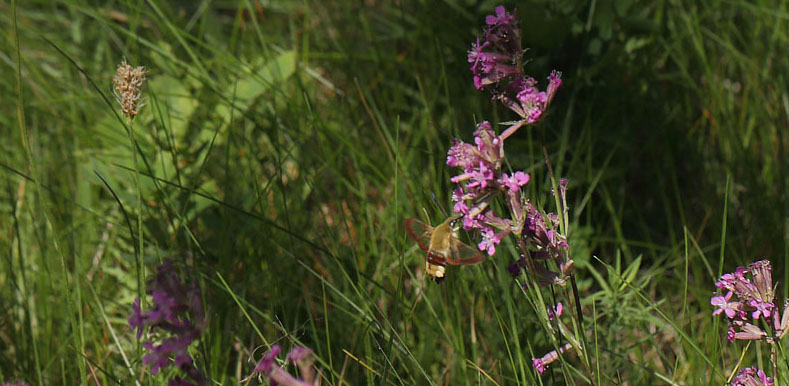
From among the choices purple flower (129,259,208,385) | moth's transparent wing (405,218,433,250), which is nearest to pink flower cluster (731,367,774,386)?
moth's transparent wing (405,218,433,250)

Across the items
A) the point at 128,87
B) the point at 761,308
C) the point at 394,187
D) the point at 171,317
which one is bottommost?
the point at 761,308

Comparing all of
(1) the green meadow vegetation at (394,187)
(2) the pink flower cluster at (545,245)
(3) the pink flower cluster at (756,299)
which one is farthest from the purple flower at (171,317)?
(3) the pink flower cluster at (756,299)

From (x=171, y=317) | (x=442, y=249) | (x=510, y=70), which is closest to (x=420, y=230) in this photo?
(x=442, y=249)

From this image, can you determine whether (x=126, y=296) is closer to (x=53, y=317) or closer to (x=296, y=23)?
(x=53, y=317)

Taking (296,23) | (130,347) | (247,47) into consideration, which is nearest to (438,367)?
Result: (130,347)

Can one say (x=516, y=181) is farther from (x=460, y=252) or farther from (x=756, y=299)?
(x=756, y=299)

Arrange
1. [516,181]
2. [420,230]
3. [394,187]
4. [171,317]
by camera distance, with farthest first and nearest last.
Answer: [394,187], [420,230], [516,181], [171,317]
